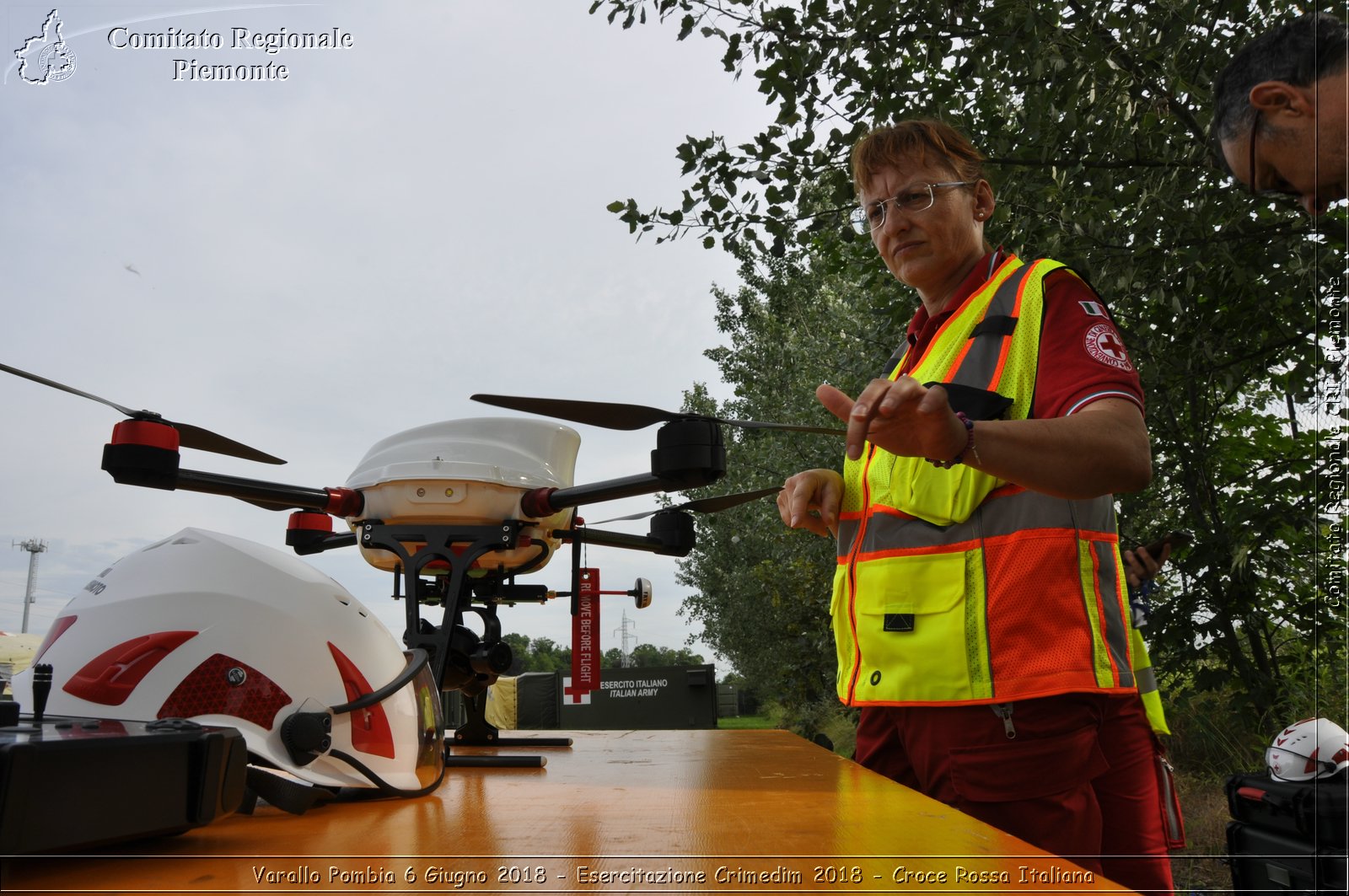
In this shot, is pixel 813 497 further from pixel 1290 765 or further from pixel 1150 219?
pixel 1150 219

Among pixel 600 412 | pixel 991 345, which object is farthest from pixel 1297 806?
pixel 600 412

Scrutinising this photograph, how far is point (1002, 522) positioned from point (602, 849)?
0.70 meters

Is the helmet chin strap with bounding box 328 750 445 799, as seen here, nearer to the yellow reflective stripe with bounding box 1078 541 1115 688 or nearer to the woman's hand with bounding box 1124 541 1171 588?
the yellow reflective stripe with bounding box 1078 541 1115 688

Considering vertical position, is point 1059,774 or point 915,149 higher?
point 915,149

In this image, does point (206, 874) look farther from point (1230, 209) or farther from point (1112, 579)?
point (1230, 209)

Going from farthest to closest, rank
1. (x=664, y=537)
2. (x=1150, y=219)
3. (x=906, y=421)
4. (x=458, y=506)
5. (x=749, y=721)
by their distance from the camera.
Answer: (x=749, y=721) → (x=1150, y=219) → (x=664, y=537) → (x=458, y=506) → (x=906, y=421)

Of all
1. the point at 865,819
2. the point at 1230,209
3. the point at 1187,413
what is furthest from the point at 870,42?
the point at 865,819

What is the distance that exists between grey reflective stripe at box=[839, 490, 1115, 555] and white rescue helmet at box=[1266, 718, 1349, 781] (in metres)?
0.32

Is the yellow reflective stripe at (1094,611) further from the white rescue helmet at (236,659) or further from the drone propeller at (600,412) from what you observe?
the white rescue helmet at (236,659)

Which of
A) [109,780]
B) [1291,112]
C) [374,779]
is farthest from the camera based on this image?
[374,779]

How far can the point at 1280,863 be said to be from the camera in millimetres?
947

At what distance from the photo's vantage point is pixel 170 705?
0.94m

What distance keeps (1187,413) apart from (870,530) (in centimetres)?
274

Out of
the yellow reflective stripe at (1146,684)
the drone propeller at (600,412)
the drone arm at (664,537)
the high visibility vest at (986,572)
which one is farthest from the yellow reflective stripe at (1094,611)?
the drone arm at (664,537)
